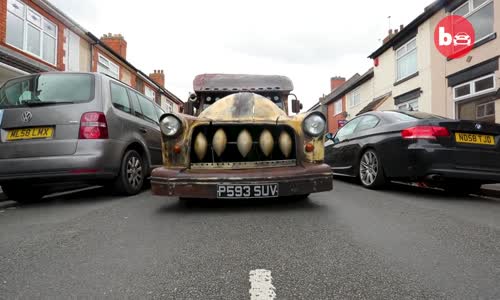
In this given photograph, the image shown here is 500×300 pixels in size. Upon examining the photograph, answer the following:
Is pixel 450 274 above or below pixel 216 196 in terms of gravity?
below

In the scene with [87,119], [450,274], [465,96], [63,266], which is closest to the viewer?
[450,274]

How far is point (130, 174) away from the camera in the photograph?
4.79 metres

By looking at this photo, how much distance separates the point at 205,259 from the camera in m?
2.13

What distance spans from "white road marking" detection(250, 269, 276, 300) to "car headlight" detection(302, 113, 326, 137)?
6.63ft

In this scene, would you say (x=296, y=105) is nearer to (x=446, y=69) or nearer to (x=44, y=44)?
(x=446, y=69)

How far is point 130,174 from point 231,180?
2211 millimetres

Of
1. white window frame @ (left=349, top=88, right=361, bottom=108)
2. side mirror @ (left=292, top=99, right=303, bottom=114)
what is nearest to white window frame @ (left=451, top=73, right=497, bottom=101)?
side mirror @ (left=292, top=99, right=303, bottom=114)

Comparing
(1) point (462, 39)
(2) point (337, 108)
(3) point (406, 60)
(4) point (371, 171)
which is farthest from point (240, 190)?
(2) point (337, 108)

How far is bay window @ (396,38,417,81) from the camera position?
14.6 meters

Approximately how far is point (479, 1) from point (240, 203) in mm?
11343

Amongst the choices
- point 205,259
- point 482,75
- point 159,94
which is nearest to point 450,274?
point 205,259

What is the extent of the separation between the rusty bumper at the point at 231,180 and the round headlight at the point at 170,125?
16.1 inches

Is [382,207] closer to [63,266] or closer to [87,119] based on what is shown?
[63,266]

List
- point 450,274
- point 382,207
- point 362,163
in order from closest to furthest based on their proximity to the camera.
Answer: point 450,274 < point 382,207 < point 362,163
